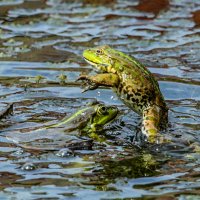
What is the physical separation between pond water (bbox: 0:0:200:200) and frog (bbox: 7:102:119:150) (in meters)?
0.10

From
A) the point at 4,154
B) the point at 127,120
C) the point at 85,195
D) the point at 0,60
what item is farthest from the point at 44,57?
the point at 85,195

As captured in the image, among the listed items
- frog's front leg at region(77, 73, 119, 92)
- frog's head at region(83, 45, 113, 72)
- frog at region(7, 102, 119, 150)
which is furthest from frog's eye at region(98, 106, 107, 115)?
frog's head at region(83, 45, 113, 72)

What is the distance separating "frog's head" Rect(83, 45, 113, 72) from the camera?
9.11 meters

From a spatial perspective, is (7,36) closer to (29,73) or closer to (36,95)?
(29,73)

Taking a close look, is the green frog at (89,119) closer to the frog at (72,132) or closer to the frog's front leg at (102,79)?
the frog at (72,132)

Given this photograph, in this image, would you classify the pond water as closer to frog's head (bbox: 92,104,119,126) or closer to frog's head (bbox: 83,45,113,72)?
frog's head (bbox: 92,104,119,126)

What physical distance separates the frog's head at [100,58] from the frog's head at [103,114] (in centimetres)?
48

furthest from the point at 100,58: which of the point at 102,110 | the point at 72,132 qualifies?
the point at 72,132

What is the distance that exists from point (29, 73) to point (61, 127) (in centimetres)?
271

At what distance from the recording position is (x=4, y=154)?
8367 millimetres

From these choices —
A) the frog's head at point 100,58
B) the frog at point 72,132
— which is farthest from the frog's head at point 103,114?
the frog's head at point 100,58

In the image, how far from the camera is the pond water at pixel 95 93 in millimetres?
7641

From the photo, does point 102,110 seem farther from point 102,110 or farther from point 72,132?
point 72,132

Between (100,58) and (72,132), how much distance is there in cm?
95
